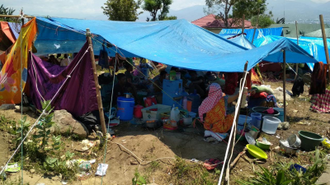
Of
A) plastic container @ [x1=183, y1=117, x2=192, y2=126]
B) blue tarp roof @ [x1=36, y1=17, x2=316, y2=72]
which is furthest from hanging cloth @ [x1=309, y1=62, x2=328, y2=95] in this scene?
plastic container @ [x1=183, y1=117, x2=192, y2=126]

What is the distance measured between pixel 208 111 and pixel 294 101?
4.63 meters

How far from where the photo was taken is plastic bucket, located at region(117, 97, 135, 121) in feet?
18.5

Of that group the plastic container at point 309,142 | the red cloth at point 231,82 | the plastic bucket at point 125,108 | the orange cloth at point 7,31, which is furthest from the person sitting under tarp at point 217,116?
the orange cloth at point 7,31

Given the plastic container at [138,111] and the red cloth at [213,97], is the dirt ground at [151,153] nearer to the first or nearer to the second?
the plastic container at [138,111]

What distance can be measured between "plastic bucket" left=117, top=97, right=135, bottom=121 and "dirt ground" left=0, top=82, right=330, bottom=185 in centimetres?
21

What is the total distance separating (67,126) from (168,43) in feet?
10.2

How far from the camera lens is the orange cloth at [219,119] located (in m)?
4.81

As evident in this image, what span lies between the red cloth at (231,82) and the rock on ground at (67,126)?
3533mm

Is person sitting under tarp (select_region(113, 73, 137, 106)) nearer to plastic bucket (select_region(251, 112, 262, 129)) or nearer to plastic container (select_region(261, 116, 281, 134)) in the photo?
plastic bucket (select_region(251, 112, 262, 129))

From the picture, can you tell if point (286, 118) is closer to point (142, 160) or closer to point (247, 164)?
point (247, 164)

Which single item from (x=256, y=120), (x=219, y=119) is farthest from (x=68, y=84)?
(x=256, y=120)

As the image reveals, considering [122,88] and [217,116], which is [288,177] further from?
[122,88]

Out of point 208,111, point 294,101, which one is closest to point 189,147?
point 208,111

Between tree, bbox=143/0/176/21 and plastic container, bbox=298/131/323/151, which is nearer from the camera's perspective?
plastic container, bbox=298/131/323/151
